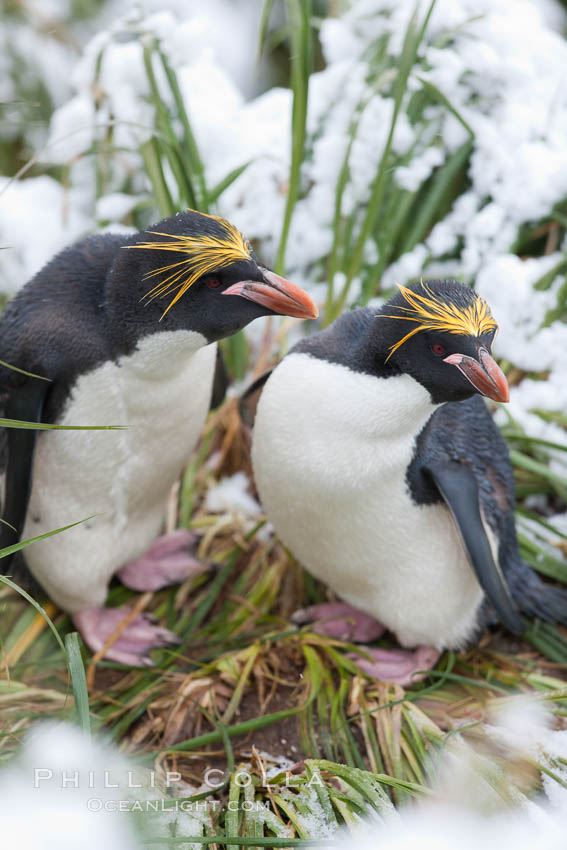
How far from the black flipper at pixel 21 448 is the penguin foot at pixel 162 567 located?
60 cm

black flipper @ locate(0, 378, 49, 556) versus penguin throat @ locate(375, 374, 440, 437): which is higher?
penguin throat @ locate(375, 374, 440, 437)

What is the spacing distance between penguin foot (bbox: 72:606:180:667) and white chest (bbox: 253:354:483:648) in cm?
51

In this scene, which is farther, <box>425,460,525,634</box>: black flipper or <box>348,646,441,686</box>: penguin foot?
<box>348,646,441,686</box>: penguin foot

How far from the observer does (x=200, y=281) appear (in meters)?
1.97

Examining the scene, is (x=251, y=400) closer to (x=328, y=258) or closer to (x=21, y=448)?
(x=21, y=448)

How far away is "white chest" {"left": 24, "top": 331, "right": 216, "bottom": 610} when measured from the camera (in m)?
2.14

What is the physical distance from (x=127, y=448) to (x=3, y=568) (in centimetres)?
52

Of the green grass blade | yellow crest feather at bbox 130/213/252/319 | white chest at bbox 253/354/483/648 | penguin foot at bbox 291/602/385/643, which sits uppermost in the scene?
the green grass blade

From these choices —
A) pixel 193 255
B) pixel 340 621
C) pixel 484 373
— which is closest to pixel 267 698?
pixel 340 621

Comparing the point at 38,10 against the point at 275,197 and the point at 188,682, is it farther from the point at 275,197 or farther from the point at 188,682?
the point at 188,682

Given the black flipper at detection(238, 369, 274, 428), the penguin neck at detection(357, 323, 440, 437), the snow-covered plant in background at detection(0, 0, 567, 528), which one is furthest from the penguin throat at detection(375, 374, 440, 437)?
the snow-covered plant in background at detection(0, 0, 567, 528)

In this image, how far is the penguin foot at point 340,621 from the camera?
263 centimetres

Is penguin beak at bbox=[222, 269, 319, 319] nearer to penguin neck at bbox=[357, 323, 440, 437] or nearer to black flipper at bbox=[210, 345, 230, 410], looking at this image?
penguin neck at bbox=[357, 323, 440, 437]

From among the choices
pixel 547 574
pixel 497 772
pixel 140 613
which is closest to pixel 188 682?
pixel 140 613
